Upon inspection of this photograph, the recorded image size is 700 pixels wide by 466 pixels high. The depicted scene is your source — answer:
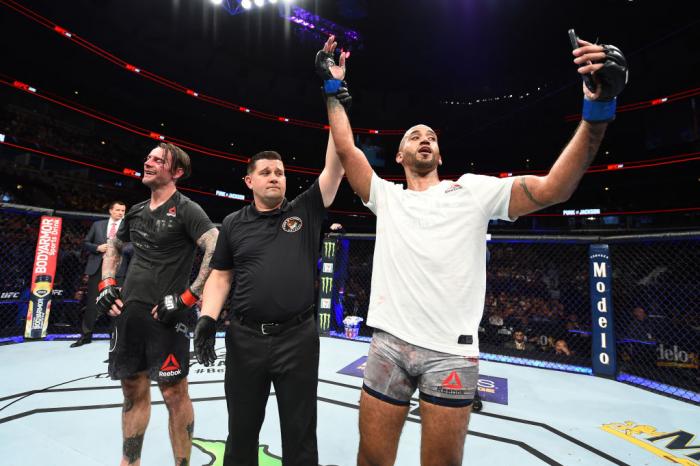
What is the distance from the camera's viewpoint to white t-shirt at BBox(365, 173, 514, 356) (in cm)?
121

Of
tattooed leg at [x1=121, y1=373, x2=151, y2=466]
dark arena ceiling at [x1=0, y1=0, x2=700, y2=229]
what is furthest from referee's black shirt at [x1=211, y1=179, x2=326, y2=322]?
dark arena ceiling at [x1=0, y1=0, x2=700, y2=229]

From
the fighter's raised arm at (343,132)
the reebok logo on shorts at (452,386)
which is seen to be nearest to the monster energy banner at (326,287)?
the fighter's raised arm at (343,132)

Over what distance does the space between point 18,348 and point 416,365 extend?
16.7ft

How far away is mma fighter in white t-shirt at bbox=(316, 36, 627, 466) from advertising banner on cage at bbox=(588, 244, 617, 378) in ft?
12.1

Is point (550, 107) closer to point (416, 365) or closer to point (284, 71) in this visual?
point (284, 71)

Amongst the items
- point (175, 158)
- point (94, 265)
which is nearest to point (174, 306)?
point (175, 158)

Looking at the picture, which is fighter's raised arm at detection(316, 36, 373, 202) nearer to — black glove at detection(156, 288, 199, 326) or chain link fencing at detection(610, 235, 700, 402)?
black glove at detection(156, 288, 199, 326)

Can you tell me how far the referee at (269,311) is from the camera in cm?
138

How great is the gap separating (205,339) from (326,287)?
417 centimetres

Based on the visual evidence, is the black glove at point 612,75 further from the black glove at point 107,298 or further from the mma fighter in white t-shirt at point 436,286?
the black glove at point 107,298

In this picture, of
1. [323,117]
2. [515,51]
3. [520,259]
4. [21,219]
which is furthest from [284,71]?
[520,259]

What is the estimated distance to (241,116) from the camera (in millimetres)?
16672

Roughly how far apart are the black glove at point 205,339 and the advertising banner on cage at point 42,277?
13.8 feet

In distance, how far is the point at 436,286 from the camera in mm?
1229
